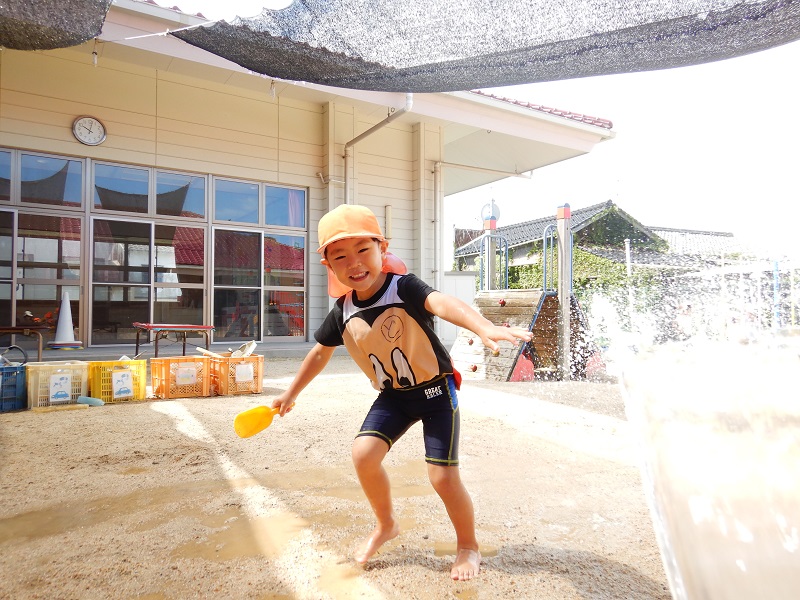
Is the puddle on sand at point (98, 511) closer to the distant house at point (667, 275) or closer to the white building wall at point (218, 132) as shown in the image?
the distant house at point (667, 275)

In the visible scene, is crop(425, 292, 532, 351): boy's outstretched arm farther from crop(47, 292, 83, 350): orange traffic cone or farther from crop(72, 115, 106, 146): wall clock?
crop(72, 115, 106, 146): wall clock

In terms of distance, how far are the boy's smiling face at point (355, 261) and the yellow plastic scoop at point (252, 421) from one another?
717 millimetres

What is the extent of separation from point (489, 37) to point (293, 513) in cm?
241

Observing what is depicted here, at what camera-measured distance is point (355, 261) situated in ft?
6.69

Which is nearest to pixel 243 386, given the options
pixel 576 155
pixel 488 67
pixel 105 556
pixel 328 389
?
pixel 328 389

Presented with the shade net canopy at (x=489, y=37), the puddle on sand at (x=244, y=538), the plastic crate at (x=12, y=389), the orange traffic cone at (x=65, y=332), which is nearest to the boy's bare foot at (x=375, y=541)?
the puddle on sand at (x=244, y=538)

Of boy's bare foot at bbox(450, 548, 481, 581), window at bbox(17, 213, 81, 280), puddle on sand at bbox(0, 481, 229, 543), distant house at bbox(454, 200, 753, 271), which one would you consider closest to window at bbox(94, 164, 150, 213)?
window at bbox(17, 213, 81, 280)

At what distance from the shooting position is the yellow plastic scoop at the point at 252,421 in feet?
7.44

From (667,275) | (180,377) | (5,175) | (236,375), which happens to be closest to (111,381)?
(180,377)

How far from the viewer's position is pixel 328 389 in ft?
20.1

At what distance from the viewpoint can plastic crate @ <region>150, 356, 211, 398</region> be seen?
18.7 ft

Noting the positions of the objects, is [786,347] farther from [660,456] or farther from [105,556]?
[105,556]

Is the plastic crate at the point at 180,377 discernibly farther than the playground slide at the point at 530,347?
No

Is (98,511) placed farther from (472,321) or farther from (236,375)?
(236,375)
